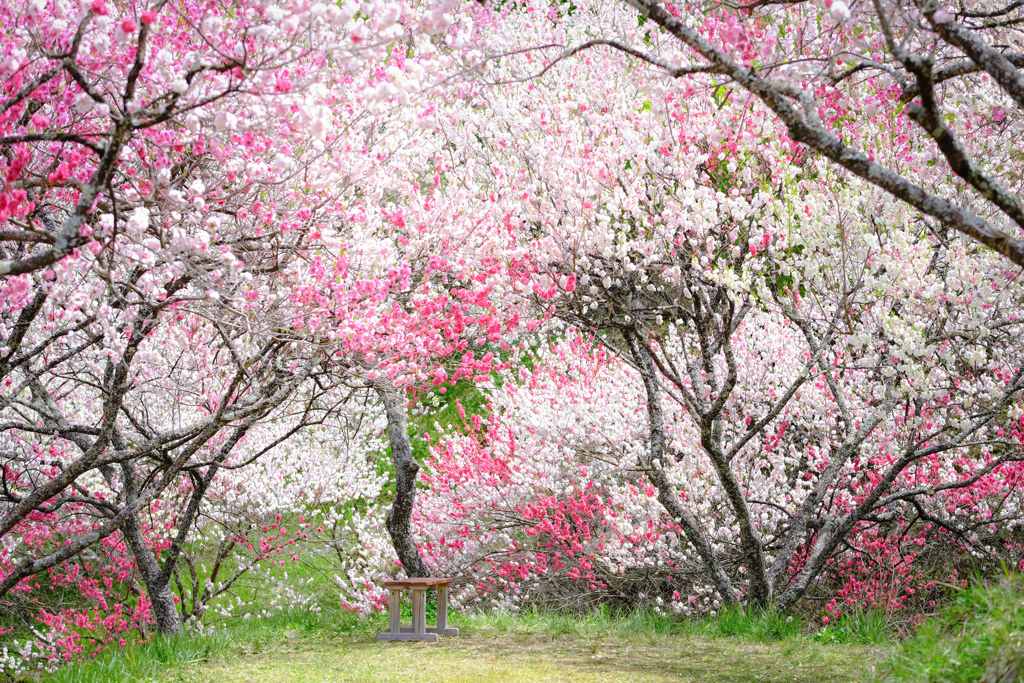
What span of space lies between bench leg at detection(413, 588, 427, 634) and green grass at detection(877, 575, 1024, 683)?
4.17 m

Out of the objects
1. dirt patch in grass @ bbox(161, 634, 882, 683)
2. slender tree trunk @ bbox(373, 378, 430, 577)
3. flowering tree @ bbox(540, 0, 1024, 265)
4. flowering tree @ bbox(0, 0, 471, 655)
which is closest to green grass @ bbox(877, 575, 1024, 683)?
dirt patch in grass @ bbox(161, 634, 882, 683)

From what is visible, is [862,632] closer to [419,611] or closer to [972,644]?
[972,644]

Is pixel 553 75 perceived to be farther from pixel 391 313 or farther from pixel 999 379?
pixel 999 379

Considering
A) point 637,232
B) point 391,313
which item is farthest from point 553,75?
point 391,313

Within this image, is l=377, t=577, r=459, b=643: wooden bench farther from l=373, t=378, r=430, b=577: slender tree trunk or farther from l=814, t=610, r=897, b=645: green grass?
l=814, t=610, r=897, b=645: green grass

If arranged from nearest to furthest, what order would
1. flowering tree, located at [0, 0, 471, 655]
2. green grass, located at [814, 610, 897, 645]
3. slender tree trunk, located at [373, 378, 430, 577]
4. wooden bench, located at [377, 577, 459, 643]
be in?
flowering tree, located at [0, 0, 471, 655] → green grass, located at [814, 610, 897, 645] → wooden bench, located at [377, 577, 459, 643] → slender tree trunk, located at [373, 378, 430, 577]

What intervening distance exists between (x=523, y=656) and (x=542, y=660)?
0.80 feet

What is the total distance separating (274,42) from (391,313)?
2.22m

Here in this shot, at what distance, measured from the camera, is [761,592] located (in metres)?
7.48

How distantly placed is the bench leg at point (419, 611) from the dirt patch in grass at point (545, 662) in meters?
0.28

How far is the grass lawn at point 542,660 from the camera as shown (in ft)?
18.6

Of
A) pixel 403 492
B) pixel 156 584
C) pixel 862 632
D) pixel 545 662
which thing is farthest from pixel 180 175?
pixel 862 632

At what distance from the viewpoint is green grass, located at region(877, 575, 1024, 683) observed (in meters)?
3.59

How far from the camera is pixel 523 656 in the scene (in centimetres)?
659
